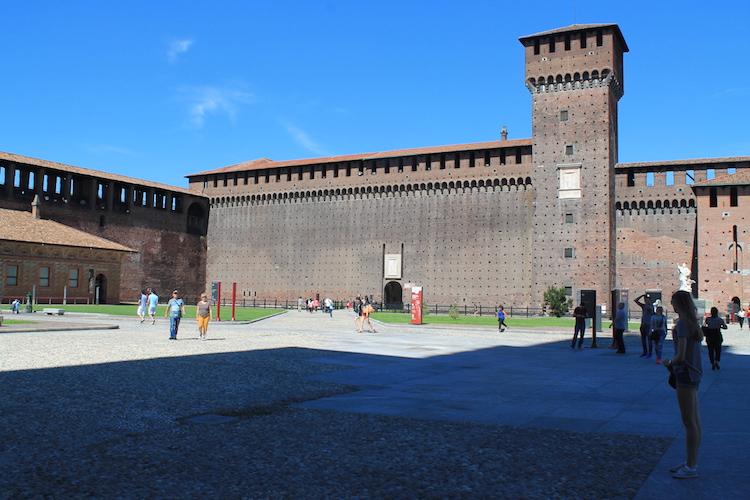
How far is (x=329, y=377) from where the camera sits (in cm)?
922

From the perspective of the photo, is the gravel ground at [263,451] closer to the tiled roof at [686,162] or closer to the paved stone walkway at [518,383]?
the paved stone walkway at [518,383]

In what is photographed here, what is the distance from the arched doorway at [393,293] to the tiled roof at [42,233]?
16.3m

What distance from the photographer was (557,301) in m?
36.4

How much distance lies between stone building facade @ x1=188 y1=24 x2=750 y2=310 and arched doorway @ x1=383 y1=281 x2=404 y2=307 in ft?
0.38

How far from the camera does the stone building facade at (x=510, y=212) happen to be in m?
37.4

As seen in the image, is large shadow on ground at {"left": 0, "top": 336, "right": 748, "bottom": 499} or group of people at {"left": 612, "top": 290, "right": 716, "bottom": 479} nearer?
large shadow on ground at {"left": 0, "top": 336, "right": 748, "bottom": 499}

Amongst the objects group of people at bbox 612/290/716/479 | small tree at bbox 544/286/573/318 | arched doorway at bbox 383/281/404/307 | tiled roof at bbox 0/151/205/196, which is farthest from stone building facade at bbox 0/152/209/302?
group of people at bbox 612/290/716/479

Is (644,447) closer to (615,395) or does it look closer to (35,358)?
(615,395)

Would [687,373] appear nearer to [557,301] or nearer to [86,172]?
[557,301]

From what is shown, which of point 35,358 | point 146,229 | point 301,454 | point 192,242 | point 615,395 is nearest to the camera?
point 301,454

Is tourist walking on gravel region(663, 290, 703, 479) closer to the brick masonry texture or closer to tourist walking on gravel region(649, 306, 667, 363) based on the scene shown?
tourist walking on gravel region(649, 306, 667, 363)

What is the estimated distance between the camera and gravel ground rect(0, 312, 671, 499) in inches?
154

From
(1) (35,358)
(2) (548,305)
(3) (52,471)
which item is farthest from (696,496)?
(2) (548,305)

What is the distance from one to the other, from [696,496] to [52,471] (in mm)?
3857
